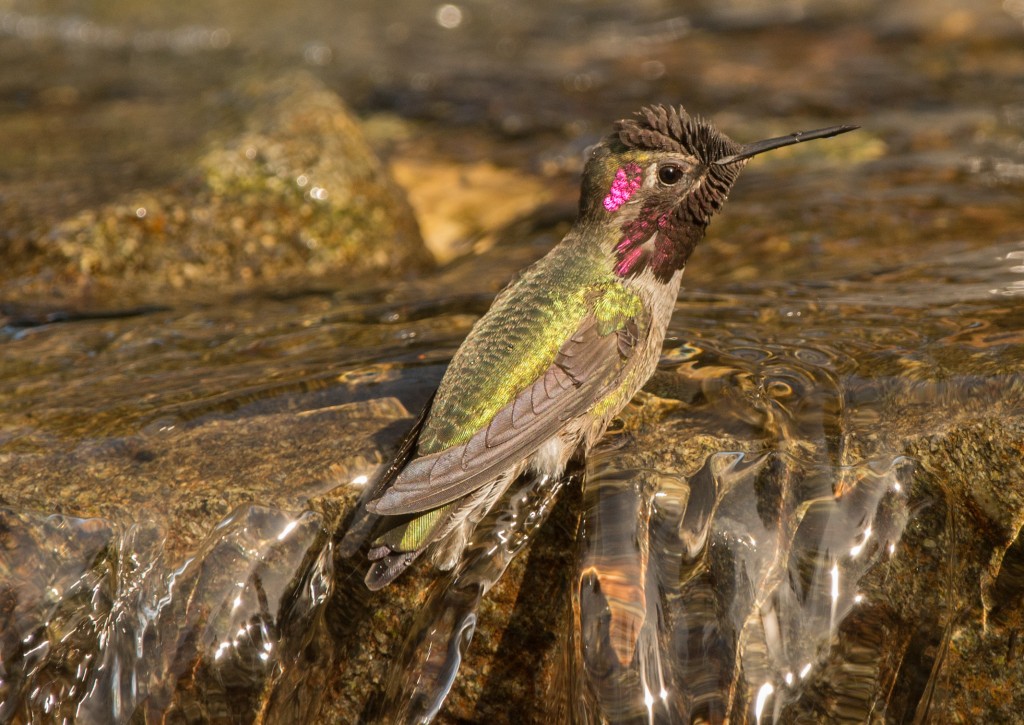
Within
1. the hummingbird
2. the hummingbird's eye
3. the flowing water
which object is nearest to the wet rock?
the flowing water

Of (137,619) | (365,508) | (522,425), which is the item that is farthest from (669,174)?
(137,619)

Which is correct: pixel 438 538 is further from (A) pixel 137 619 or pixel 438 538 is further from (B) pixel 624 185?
(B) pixel 624 185

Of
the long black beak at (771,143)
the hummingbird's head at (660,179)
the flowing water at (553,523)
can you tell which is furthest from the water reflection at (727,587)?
the long black beak at (771,143)

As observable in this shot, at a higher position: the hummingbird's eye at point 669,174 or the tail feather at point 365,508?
the hummingbird's eye at point 669,174

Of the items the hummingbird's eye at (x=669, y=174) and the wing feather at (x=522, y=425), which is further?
the hummingbird's eye at (x=669, y=174)

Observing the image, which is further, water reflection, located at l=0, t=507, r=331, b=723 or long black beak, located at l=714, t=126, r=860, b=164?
long black beak, located at l=714, t=126, r=860, b=164

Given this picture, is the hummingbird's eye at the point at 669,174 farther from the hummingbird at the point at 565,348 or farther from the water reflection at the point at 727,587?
the water reflection at the point at 727,587

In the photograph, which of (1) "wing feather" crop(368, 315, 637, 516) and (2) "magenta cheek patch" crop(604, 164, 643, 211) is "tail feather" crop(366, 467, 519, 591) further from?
(2) "magenta cheek patch" crop(604, 164, 643, 211)
